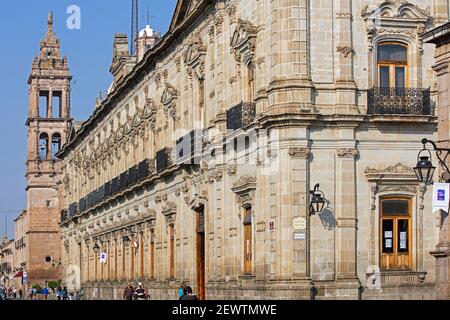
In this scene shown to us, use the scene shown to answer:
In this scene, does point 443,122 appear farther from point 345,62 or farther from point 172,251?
point 172,251

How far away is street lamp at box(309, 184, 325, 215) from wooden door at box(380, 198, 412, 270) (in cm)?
202

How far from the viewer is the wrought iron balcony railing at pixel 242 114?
1321 inches

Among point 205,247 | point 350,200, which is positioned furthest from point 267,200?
point 205,247

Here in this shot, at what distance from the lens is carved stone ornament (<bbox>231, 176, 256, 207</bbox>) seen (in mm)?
33406

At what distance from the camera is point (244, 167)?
34531 mm

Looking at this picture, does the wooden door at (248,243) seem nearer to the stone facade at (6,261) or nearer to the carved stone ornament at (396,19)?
the carved stone ornament at (396,19)

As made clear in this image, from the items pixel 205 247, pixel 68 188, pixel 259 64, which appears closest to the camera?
pixel 259 64

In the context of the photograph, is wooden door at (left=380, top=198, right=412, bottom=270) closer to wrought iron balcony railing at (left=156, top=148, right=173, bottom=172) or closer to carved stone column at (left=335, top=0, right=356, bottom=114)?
carved stone column at (left=335, top=0, right=356, bottom=114)

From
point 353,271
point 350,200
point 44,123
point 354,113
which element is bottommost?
point 353,271

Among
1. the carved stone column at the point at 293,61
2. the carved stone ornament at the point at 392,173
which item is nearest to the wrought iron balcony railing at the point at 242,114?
the carved stone column at the point at 293,61

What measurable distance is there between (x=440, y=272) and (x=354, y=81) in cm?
942

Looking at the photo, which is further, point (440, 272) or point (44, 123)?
point (44, 123)

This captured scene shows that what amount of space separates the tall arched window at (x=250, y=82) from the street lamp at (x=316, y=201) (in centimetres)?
453
